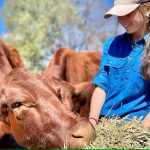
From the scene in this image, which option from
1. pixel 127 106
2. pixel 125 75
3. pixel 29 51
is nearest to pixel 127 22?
pixel 125 75

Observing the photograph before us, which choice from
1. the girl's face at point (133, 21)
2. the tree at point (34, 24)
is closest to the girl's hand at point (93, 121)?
the girl's face at point (133, 21)

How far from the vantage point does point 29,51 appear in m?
34.6

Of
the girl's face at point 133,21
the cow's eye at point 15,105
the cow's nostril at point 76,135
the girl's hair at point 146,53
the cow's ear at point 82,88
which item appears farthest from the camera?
the cow's ear at point 82,88

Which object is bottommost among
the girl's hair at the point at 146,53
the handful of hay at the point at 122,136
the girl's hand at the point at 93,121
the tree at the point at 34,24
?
the tree at the point at 34,24

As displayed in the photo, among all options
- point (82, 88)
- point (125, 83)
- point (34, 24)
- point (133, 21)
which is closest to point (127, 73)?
point (125, 83)

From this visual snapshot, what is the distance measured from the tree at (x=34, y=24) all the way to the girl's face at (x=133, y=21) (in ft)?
99.1

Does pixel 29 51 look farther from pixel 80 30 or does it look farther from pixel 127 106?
pixel 127 106

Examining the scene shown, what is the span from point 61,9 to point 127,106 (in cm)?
3457

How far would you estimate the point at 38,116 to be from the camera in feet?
13.2

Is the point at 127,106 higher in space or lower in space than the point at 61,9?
higher

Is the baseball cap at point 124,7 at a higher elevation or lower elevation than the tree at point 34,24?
higher

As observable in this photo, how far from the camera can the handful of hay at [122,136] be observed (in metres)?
3.41

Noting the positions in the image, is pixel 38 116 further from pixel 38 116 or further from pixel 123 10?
pixel 123 10

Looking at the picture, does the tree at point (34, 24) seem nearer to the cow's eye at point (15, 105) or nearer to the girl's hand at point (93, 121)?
the cow's eye at point (15, 105)
